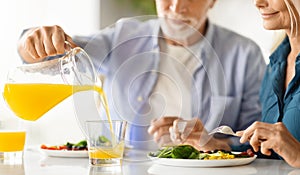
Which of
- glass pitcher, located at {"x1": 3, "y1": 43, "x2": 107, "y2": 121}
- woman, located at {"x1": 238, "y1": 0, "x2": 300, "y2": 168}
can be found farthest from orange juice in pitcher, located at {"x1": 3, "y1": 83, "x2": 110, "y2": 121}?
woman, located at {"x1": 238, "y1": 0, "x2": 300, "y2": 168}

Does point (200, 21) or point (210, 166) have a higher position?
point (200, 21)

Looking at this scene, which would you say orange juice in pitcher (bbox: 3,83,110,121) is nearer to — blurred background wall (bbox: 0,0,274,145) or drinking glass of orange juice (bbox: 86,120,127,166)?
drinking glass of orange juice (bbox: 86,120,127,166)

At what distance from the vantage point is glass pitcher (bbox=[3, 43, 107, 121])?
1500 mm

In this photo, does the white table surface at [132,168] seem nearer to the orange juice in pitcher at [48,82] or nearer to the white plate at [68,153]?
the white plate at [68,153]

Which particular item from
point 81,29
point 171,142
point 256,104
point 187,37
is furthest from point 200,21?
point 81,29

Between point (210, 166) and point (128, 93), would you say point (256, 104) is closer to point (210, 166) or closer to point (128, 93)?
point (128, 93)

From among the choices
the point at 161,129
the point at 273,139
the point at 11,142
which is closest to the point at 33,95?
the point at 11,142

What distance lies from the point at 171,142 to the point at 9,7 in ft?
6.76

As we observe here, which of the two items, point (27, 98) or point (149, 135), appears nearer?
point (27, 98)

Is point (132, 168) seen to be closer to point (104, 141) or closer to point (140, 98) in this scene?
point (104, 141)

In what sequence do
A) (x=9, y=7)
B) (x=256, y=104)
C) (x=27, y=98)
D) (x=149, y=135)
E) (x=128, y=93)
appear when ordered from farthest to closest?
(x=9, y=7) < (x=256, y=104) < (x=128, y=93) < (x=149, y=135) < (x=27, y=98)

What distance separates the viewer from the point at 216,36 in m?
2.65

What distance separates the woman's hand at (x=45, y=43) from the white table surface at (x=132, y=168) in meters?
0.34

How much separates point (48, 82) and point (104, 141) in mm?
251
